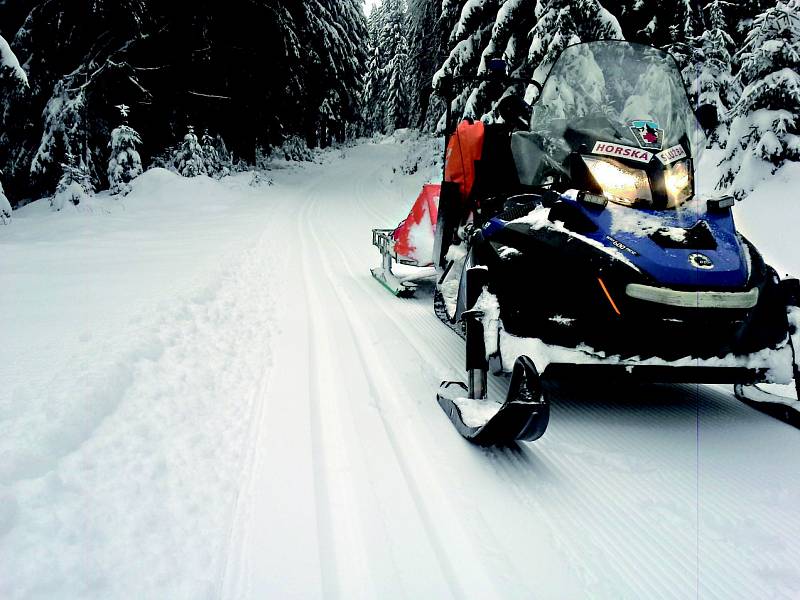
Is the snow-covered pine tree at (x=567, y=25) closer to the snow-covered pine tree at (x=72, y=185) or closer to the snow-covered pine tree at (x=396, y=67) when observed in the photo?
the snow-covered pine tree at (x=72, y=185)

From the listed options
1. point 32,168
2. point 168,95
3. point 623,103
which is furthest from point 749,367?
point 168,95

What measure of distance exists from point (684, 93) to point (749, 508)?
96.9 inches

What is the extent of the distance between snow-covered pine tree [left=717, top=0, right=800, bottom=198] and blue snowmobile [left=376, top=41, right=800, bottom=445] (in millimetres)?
5859

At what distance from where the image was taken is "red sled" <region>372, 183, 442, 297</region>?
566cm

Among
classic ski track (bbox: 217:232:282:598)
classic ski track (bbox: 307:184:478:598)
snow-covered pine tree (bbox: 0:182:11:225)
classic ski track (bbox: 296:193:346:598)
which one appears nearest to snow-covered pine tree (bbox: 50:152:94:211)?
snow-covered pine tree (bbox: 0:182:11:225)

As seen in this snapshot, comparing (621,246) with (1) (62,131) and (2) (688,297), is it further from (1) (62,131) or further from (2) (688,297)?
(1) (62,131)

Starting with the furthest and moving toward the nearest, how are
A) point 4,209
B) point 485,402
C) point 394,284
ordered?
point 4,209, point 394,284, point 485,402

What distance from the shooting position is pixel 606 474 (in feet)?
7.14

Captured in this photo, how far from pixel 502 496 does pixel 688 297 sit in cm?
122

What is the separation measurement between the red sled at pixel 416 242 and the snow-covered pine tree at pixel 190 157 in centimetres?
1254

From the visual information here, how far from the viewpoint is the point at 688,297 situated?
89.9 inches

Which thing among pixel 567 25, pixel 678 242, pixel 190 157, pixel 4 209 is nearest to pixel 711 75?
pixel 567 25

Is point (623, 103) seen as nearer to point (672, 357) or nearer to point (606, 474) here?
point (672, 357)

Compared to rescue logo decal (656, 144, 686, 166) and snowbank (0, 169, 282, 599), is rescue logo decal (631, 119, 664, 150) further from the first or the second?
snowbank (0, 169, 282, 599)
